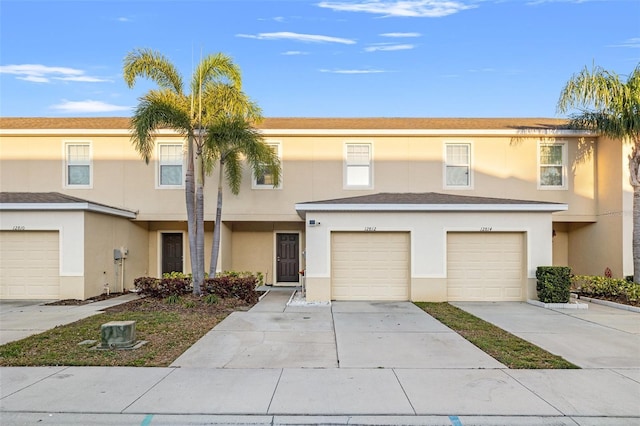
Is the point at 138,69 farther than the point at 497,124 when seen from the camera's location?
No

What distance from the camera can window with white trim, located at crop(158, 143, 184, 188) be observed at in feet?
51.1

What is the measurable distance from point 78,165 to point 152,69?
20.6 feet

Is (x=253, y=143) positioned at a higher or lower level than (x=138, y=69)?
lower

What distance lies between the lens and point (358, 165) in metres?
15.6

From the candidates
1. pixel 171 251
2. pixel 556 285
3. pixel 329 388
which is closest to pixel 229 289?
pixel 171 251

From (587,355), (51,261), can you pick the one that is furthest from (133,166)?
(587,355)

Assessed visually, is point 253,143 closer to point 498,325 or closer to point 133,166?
point 133,166

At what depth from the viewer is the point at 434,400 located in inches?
192

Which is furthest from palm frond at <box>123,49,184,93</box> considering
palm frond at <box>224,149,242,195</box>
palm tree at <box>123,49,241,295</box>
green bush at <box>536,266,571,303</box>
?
green bush at <box>536,266,571,303</box>

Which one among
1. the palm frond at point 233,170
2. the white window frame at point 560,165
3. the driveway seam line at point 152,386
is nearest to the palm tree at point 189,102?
the palm frond at point 233,170

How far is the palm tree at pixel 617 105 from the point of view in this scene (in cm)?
1241

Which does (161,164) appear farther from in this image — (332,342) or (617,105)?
(617,105)

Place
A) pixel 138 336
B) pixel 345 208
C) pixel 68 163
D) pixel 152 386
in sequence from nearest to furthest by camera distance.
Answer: pixel 152 386 < pixel 138 336 < pixel 345 208 < pixel 68 163

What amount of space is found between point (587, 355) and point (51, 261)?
1419cm
